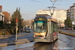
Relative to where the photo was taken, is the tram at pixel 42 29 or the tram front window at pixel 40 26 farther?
the tram front window at pixel 40 26

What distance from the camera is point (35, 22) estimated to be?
17.8 metres

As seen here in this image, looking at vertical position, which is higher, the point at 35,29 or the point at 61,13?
the point at 61,13

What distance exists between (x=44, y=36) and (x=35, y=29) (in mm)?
1327

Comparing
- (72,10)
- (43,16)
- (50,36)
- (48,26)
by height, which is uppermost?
(72,10)

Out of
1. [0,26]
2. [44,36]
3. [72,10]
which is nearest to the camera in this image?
[44,36]

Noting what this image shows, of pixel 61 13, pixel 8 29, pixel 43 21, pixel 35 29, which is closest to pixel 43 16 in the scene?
pixel 43 21

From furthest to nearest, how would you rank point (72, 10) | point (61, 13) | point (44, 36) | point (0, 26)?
1. point (61, 13)
2. point (72, 10)
3. point (0, 26)
4. point (44, 36)

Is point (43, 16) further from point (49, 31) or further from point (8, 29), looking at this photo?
point (8, 29)

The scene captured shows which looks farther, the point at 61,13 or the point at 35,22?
the point at 61,13

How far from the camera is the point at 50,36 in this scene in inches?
712

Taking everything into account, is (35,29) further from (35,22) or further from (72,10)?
(72,10)

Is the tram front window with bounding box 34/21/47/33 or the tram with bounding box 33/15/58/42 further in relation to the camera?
the tram front window with bounding box 34/21/47/33

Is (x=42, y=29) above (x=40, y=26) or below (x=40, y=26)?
below

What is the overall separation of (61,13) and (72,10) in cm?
5716
